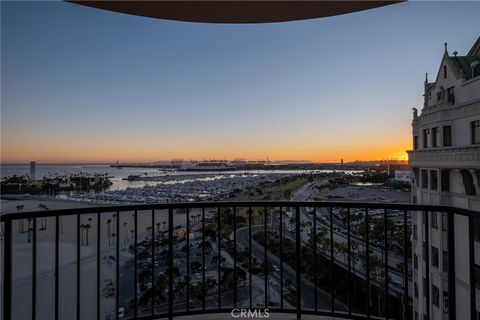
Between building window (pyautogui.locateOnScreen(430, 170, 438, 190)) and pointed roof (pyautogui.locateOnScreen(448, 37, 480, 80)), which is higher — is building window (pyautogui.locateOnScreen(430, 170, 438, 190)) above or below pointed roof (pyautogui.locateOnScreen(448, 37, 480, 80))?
below

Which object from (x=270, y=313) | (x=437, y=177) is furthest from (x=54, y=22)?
(x=437, y=177)

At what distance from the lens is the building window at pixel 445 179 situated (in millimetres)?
9930

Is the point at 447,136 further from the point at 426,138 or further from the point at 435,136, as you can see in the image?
the point at 426,138

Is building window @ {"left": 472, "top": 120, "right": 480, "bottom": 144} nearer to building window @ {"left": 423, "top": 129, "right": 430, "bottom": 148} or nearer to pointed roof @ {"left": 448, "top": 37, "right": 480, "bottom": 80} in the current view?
pointed roof @ {"left": 448, "top": 37, "right": 480, "bottom": 80}

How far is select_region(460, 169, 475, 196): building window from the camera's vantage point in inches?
352

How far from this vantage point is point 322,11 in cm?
232

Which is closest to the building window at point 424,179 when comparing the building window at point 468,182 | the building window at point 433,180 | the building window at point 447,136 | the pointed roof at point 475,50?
the building window at point 433,180

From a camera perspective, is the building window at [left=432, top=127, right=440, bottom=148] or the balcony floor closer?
the balcony floor

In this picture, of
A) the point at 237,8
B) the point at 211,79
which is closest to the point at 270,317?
the point at 237,8

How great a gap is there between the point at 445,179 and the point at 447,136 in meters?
1.61

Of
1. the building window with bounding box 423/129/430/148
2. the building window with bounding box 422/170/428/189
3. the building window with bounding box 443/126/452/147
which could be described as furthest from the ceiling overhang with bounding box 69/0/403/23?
the building window with bounding box 422/170/428/189

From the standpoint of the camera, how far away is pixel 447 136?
31.7ft

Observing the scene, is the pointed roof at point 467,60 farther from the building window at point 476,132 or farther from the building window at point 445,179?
the building window at point 445,179

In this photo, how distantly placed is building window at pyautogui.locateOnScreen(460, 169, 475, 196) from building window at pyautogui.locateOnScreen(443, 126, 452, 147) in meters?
1.09
